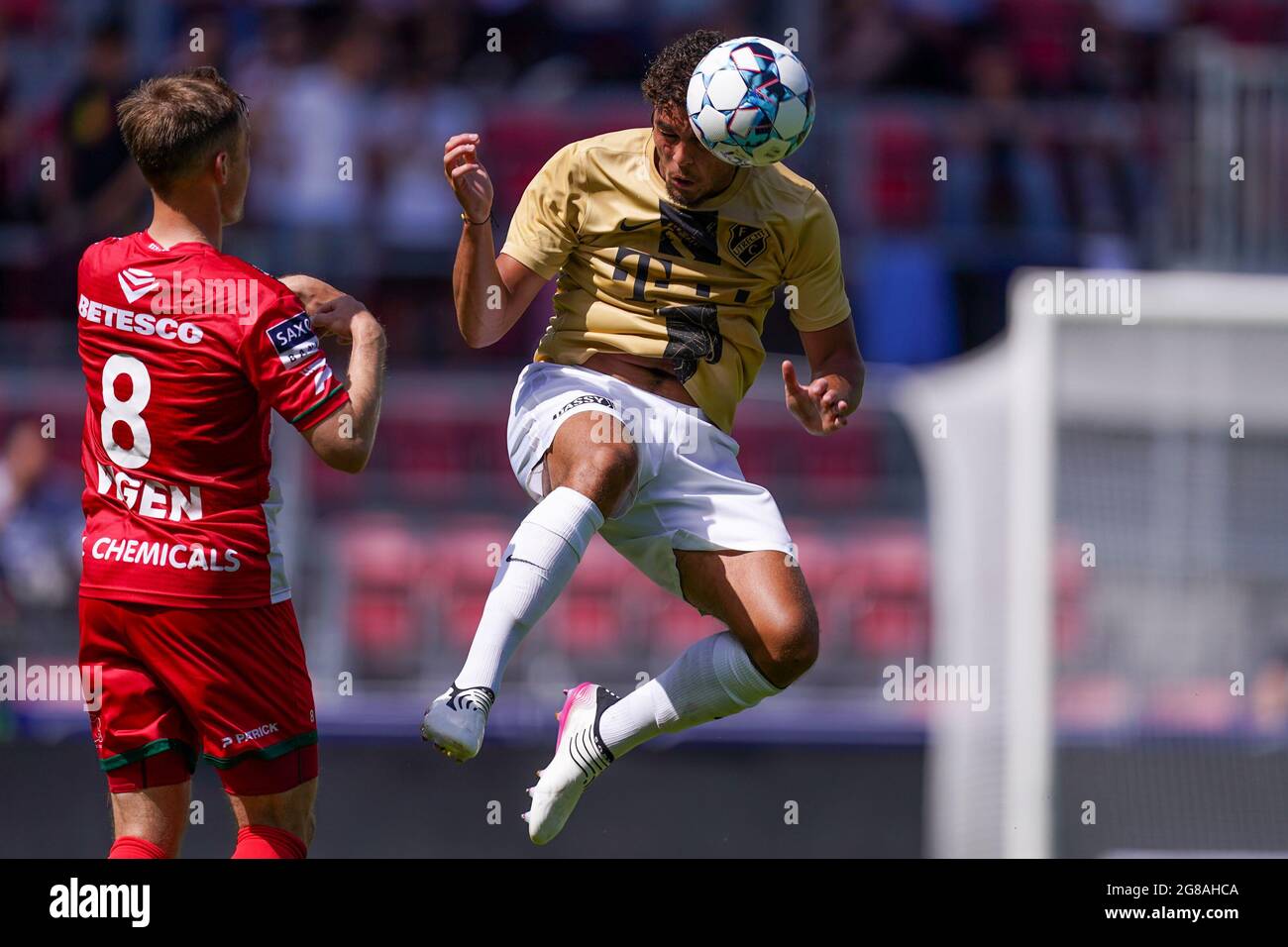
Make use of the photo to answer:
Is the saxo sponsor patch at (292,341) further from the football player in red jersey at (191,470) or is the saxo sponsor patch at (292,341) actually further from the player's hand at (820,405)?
the player's hand at (820,405)

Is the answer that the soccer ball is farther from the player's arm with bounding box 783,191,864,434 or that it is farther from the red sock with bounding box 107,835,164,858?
the red sock with bounding box 107,835,164,858

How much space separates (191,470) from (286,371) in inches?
12.6

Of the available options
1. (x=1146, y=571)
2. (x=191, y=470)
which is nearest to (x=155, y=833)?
(x=191, y=470)

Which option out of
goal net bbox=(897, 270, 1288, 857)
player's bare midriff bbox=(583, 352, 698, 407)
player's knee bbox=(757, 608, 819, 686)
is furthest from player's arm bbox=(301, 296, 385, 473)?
goal net bbox=(897, 270, 1288, 857)

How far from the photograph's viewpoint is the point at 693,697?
15.5ft

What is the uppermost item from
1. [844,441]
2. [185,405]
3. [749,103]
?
[844,441]

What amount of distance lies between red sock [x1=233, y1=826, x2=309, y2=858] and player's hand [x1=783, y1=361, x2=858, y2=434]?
64.7 inches

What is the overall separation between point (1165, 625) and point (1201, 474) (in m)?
0.65

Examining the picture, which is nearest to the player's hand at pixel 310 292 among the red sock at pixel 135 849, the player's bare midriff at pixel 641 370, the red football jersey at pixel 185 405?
the red football jersey at pixel 185 405

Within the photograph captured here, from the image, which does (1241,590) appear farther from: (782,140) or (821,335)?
(782,140)

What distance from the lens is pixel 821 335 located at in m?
5.03

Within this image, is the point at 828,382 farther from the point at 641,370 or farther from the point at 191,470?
the point at 191,470

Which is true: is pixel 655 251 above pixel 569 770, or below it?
above
